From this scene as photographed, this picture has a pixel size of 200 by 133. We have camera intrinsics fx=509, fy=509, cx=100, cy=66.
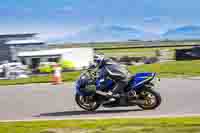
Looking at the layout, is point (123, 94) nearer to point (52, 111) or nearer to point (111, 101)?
point (111, 101)

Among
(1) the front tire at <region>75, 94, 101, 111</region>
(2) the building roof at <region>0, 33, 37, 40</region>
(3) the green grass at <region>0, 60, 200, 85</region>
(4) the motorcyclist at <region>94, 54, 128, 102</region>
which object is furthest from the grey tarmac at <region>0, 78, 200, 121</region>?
(2) the building roof at <region>0, 33, 37, 40</region>

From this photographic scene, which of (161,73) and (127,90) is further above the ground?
(127,90)

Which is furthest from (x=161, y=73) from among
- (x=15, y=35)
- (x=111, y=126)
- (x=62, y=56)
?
(x=15, y=35)

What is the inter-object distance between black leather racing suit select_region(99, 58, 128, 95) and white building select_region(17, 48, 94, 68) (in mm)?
35819

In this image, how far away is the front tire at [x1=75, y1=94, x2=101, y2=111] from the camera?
13562mm

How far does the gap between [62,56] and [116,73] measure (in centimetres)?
4138

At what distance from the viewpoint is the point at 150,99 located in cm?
1315

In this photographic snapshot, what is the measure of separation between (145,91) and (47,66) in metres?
39.8

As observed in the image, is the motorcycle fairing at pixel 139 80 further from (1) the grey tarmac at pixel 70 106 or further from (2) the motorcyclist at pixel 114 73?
(1) the grey tarmac at pixel 70 106

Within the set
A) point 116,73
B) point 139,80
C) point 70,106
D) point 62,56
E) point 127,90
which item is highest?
point 116,73

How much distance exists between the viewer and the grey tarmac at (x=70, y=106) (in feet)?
41.8

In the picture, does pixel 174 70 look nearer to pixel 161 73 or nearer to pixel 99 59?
pixel 161 73

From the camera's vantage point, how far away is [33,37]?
3814 inches

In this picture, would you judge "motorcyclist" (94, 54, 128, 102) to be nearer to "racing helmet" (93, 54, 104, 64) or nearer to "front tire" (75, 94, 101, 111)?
"racing helmet" (93, 54, 104, 64)
